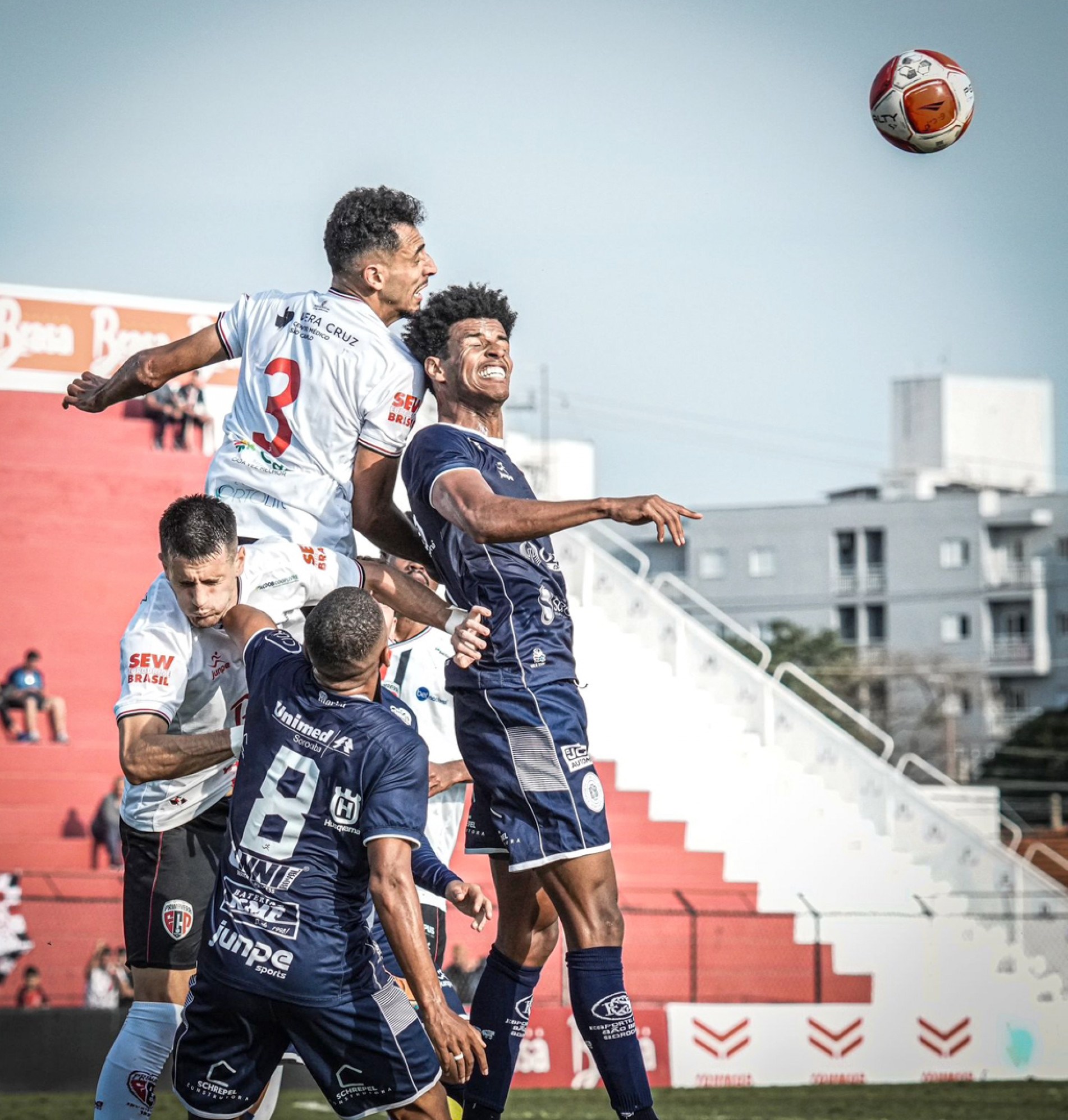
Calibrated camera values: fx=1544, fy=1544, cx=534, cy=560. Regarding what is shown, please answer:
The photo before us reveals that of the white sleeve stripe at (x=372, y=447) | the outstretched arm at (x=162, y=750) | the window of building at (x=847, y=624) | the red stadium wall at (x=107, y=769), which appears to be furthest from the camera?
the window of building at (x=847, y=624)

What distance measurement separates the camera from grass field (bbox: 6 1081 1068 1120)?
1093cm

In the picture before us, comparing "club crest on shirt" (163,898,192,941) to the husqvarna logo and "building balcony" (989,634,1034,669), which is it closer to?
the husqvarna logo

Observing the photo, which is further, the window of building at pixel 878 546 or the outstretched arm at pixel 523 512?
the window of building at pixel 878 546

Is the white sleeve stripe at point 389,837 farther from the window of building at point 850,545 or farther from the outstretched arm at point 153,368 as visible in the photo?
the window of building at point 850,545

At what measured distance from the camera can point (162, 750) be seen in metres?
4.98

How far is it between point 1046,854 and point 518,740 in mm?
21388

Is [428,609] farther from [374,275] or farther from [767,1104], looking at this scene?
[767,1104]

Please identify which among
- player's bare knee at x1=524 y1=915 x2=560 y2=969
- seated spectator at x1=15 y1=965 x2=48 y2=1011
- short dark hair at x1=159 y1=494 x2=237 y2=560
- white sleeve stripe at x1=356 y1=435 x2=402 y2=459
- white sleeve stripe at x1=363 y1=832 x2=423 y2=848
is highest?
white sleeve stripe at x1=356 y1=435 x2=402 y2=459

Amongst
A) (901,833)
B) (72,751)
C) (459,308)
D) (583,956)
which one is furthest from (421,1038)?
(901,833)

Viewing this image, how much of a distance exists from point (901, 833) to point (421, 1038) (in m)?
16.4

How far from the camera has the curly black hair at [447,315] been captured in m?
5.68

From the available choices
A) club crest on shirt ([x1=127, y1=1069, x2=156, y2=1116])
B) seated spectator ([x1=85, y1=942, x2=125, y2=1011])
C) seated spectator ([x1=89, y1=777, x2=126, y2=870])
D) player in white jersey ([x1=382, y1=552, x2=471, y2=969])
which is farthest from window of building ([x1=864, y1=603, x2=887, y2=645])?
club crest on shirt ([x1=127, y1=1069, x2=156, y2=1116])

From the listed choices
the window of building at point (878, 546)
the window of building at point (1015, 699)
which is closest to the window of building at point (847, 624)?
the window of building at point (878, 546)

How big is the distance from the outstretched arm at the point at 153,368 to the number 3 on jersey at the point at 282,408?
0.25m
